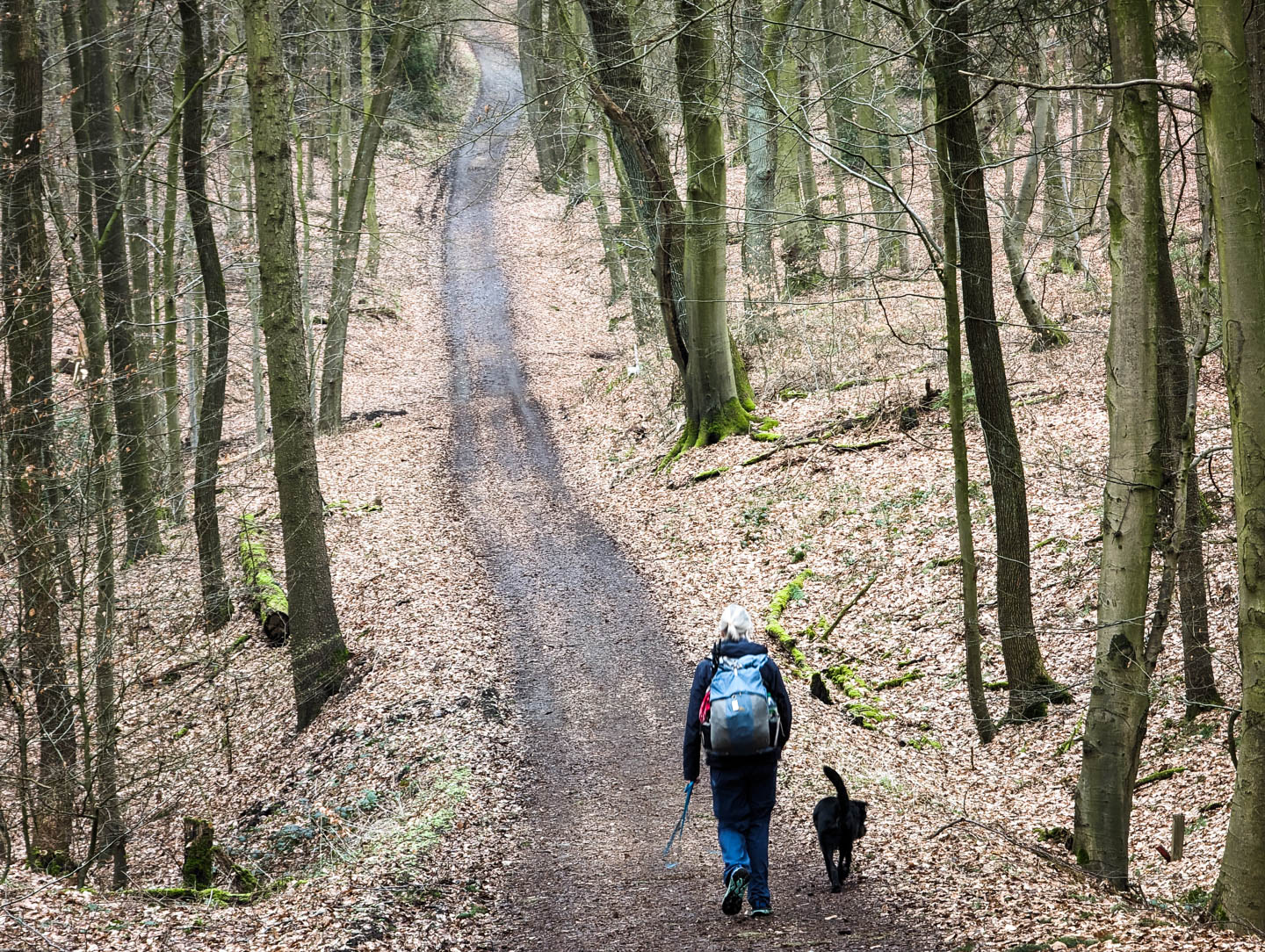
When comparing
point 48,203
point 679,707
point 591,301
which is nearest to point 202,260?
point 48,203

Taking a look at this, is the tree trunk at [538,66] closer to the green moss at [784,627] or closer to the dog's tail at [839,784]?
the green moss at [784,627]

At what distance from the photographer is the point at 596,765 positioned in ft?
28.7

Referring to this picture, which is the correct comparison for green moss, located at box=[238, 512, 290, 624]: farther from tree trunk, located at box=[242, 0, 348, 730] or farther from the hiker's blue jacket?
the hiker's blue jacket

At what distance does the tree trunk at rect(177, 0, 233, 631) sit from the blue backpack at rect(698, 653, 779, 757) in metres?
8.96

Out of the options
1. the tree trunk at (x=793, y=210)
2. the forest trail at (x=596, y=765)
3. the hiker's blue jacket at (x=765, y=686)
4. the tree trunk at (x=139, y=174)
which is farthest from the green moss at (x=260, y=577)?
the tree trunk at (x=793, y=210)

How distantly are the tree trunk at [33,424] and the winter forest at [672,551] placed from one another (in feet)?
0.17

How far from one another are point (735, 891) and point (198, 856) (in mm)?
4213

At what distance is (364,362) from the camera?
2666cm

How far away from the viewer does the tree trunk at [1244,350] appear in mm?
4906

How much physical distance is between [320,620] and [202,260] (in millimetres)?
5647

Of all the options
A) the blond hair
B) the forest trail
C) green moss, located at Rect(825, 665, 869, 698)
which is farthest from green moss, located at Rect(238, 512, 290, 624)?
the blond hair

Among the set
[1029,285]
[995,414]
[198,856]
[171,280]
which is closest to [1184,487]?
[995,414]

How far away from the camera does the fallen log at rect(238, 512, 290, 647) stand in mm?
12914

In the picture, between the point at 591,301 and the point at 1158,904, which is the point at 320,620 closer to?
the point at 1158,904
